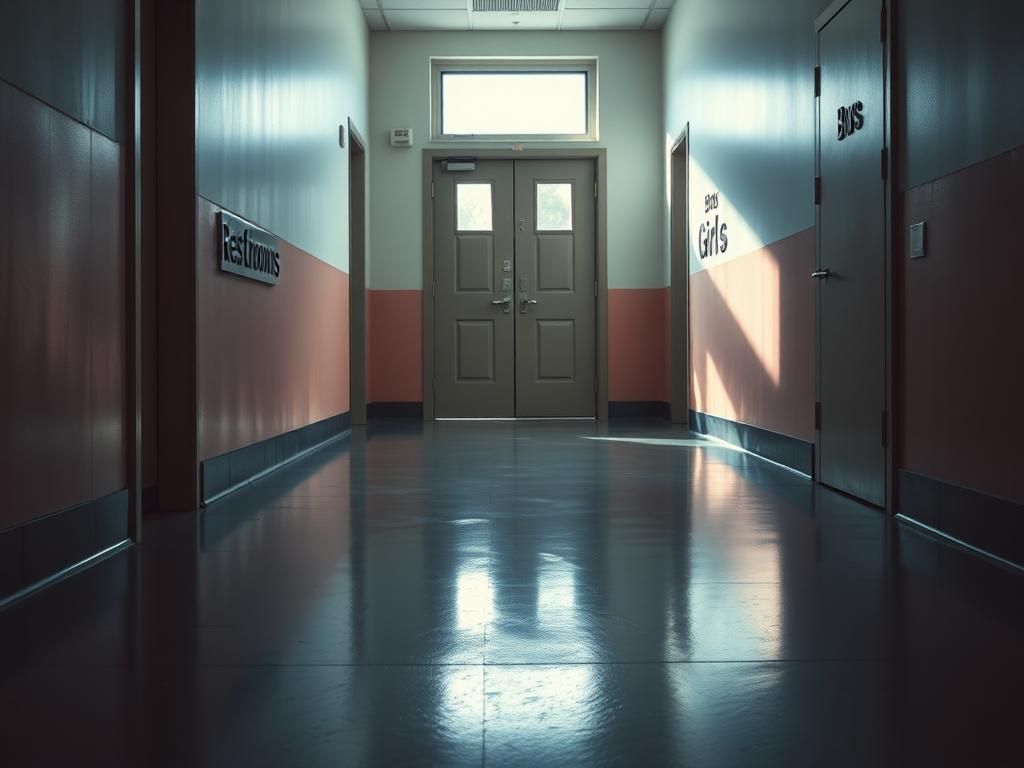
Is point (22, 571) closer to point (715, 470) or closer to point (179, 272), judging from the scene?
point (179, 272)

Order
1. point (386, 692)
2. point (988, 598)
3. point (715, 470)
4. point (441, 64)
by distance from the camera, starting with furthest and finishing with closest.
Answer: point (441, 64), point (715, 470), point (988, 598), point (386, 692)

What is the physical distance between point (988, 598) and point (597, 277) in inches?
262

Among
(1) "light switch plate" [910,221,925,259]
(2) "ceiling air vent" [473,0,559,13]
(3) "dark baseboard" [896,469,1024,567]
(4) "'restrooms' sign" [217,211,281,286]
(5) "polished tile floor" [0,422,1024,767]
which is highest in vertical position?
(2) "ceiling air vent" [473,0,559,13]

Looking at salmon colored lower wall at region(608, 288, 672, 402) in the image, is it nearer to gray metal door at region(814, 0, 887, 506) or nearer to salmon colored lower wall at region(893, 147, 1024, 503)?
gray metal door at region(814, 0, 887, 506)

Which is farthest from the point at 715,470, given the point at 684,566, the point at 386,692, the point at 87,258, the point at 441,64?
the point at 441,64

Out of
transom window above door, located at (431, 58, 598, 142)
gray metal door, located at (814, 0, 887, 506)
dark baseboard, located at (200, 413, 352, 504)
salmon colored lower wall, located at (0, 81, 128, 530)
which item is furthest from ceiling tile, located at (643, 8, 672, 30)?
salmon colored lower wall, located at (0, 81, 128, 530)

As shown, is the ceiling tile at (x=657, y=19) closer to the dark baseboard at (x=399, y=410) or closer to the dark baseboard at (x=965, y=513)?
the dark baseboard at (x=399, y=410)

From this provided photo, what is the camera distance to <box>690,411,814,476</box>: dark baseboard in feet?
15.8

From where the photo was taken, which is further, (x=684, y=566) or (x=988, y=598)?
(x=684, y=566)

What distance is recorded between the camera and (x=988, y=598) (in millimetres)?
2430

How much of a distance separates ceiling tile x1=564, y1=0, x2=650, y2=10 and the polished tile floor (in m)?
5.54

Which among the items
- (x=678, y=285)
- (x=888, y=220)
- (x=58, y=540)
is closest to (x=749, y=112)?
(x=888, y=220)

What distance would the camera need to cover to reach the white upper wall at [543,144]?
8766 mm

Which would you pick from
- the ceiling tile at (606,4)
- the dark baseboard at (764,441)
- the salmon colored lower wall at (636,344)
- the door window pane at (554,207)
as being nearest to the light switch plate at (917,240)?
the dark baseboard at (764,441)
